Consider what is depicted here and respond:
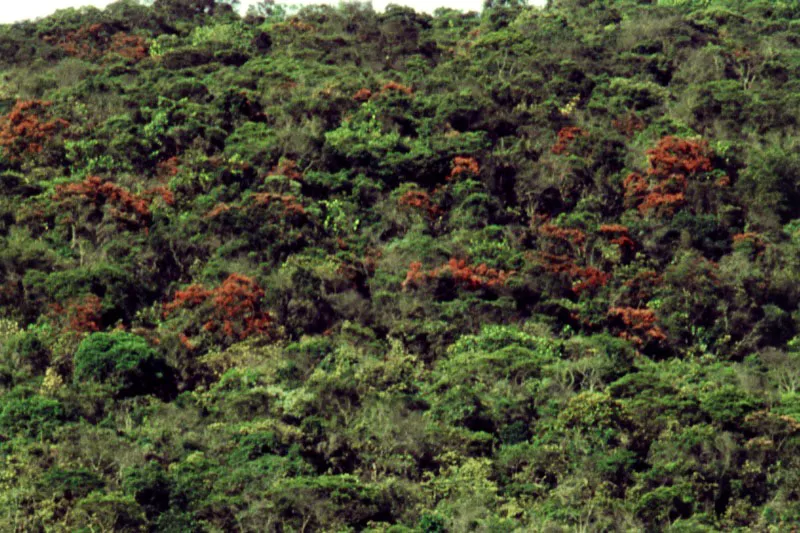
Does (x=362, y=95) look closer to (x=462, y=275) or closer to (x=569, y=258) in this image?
(x=569, y=258)

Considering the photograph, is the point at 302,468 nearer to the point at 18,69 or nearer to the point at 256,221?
the point at 256,221

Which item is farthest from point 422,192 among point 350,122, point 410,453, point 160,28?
point 160,28

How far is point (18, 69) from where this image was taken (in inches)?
Answer: 2945

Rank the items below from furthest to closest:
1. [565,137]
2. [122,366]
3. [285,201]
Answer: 1. [565,137]
2. [285,201]
3. [122,366]

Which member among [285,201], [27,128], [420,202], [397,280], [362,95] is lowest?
[397,280]

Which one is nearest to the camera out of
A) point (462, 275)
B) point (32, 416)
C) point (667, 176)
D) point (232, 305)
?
point (32, 416)

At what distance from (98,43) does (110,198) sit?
23.5 meters

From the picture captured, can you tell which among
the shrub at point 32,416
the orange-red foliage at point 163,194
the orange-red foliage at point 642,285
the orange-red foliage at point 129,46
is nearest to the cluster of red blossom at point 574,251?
the orange-red foliage at point 642,285

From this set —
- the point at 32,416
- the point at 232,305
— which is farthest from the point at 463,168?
the point at 32,416

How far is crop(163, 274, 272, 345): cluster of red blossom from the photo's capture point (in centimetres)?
5212

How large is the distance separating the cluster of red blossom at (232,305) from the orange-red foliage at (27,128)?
12423 mm

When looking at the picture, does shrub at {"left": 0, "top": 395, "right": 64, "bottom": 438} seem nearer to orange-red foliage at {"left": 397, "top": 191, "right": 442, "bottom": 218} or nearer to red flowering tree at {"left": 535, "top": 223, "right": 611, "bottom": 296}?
red flowering tree at {"left": 535, "top": 223, "right": 611, "bottom": 296}

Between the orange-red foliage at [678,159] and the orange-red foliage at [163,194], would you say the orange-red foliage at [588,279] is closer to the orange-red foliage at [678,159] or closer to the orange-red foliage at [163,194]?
the orange-red foliage at [678,159]

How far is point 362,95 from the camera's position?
69312 millimetres
